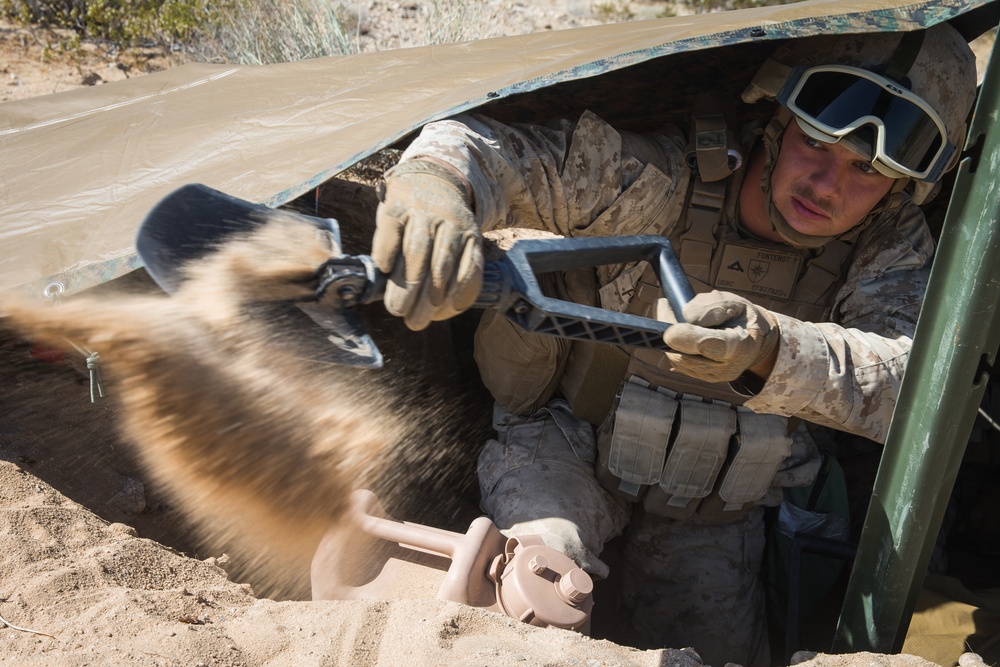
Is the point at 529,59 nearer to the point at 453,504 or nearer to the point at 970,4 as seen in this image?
the point at 970,4

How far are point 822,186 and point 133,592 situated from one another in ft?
6.78

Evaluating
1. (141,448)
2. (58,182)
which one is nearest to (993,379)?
(141,448)

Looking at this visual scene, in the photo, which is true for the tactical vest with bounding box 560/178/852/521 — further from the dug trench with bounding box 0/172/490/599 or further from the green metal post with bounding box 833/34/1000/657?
the dug trench with bounding box 0/172/490/599

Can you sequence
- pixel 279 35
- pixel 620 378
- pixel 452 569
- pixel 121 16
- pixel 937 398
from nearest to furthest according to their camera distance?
pixel 937 398 → pixel 452 569 → pixel 620 378 → pixel 279 35 → pixel 121 16

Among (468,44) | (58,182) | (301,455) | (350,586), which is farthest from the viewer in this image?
(468,44)

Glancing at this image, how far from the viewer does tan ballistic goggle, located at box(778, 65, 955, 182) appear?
7.29 feet

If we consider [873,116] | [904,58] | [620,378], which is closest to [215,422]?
[620,378]

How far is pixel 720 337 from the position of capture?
1.78 metres

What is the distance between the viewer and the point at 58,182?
2.65 metres

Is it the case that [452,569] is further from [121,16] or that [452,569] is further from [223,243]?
[121,16]

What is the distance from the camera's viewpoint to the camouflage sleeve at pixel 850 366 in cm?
201

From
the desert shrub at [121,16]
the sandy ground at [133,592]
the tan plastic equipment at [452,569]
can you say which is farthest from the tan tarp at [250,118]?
the desert shrub at [121,16]

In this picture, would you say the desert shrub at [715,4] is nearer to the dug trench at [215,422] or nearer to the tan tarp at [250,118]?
the tan tarp at [250,118]

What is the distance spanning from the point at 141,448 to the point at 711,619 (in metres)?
1.93
